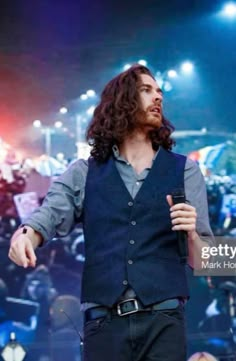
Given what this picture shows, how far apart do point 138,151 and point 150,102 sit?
0.12 m

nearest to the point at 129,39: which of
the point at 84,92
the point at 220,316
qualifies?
the point at 84,92

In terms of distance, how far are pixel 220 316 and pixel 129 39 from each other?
5.85 ft

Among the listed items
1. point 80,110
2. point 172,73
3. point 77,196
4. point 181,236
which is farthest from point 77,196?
point 172,73

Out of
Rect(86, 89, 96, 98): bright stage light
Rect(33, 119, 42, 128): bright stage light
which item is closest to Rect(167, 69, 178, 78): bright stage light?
Rect(86, 89, 96, 98): bright stage light

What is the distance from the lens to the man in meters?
1.11

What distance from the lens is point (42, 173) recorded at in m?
3.48

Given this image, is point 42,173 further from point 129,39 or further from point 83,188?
point 83,188

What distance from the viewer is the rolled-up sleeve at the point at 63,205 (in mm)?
1186

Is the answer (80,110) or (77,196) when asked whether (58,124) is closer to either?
(80,110)

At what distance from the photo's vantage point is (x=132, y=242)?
1.15 metres

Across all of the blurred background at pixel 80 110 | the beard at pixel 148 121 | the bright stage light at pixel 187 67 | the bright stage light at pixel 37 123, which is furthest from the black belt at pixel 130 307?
the bright stage light at pixel 187 67

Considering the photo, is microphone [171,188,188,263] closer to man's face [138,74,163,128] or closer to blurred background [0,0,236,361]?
man's face [138,74,163,128]

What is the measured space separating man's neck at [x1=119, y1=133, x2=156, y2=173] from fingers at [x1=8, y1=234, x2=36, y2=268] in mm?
306

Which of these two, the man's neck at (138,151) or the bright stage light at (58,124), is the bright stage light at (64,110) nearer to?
the bright stage light at (58,124)
